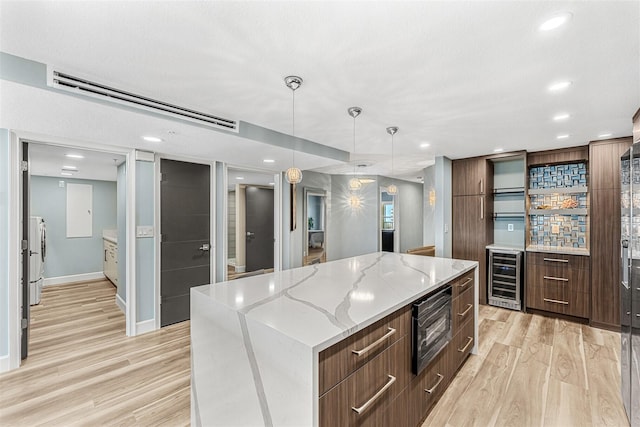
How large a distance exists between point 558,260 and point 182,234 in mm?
4935

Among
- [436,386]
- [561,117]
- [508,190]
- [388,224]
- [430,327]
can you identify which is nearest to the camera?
[430,327]

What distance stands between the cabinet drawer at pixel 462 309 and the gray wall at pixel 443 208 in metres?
2.03

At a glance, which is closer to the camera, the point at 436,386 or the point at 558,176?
the point at 436,386

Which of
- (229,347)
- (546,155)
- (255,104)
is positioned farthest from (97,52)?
(546,155)

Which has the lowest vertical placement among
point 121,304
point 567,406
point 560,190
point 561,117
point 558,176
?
point 567,406

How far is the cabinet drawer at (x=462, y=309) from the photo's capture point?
90.4 inches

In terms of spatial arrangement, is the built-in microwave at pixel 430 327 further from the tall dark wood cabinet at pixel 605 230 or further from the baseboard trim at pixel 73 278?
the baseboard trim at pixel 73 278

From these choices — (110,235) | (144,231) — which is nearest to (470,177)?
(144,231)

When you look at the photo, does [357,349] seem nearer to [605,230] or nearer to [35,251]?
[605,230]

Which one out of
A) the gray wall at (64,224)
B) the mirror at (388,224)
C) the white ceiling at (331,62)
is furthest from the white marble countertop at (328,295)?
the gray wall at (64,224)

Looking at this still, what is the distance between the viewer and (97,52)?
1.62m

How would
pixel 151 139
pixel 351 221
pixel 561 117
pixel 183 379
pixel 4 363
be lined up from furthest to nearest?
pixel 351 221 < pixel 151 139 < pixel 561 117 < pixel 4 363 < pixel 183 379

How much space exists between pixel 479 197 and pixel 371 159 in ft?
5.79

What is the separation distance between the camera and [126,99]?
2.09 meters
